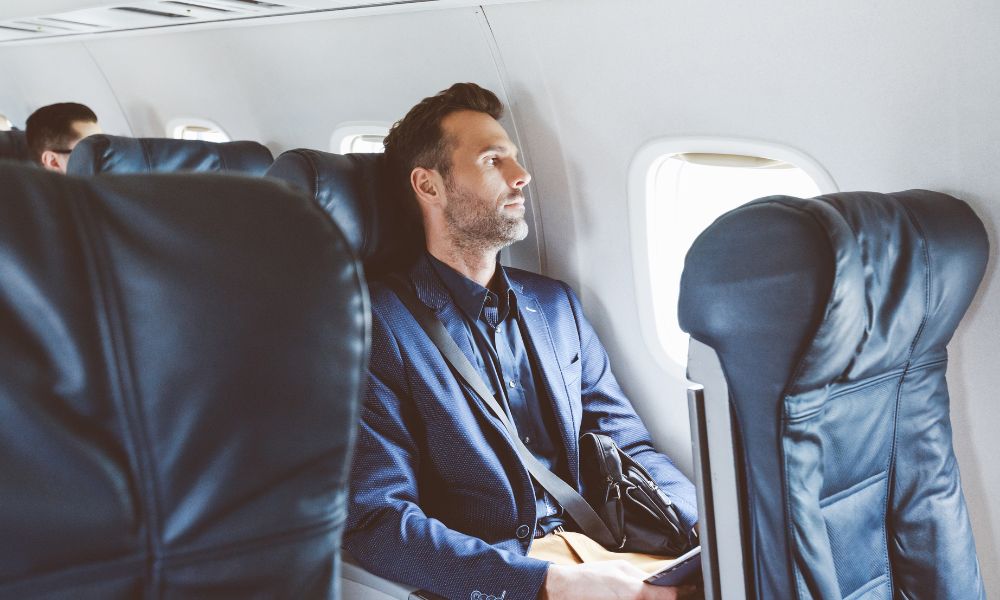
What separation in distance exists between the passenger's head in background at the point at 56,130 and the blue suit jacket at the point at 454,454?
308 cm

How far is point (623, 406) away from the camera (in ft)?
8.75

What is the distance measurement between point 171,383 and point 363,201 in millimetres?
1640

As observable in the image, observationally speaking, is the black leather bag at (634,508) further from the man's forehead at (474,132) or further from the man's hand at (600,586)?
the man's forehead at (474,132)

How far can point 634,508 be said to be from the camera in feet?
7.50

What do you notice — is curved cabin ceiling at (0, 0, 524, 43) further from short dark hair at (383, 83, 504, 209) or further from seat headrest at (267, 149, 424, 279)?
seat headrest at (267, 149, 424, 279)

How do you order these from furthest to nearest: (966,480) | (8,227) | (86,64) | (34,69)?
(34,69)
(86,64)
(966,480)
(8,227)

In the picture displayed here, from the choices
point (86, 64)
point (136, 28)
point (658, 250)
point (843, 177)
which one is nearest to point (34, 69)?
point (86, 64)

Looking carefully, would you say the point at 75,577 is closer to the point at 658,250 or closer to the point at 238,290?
the point at 238,290

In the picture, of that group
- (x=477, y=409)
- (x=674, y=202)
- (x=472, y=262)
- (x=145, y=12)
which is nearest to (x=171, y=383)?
(x=477, y=409)

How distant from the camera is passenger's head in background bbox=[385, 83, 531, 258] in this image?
2592 mm

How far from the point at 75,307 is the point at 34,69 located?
6.57 metres

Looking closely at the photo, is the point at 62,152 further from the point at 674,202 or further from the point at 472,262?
the point at 674,202

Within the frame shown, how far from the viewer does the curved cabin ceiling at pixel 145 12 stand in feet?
10.6

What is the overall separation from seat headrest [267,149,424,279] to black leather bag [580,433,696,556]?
828mm
